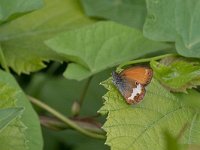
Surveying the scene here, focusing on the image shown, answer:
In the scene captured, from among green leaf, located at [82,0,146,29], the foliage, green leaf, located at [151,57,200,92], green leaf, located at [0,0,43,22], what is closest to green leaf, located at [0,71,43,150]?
the foliage

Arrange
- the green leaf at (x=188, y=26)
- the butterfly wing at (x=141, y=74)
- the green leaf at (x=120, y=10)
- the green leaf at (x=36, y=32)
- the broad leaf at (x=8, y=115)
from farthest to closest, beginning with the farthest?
the green leaf at (x=120, y=10) → the green leaf at (x=36, y=32) → the green leaf at (x=188, y=26) → the butterfly wing at (x=141, y=74) → the broad leaf at (x=8, y=115)

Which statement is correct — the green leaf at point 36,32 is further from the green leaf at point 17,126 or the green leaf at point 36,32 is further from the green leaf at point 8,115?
the green leaf at point 8,115

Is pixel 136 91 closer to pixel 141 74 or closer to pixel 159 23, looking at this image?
pixel 141 74

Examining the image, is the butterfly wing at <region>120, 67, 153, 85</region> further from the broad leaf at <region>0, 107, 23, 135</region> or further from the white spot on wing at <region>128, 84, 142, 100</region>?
the broad leaf at <region>0, 107, 23, 135</region>

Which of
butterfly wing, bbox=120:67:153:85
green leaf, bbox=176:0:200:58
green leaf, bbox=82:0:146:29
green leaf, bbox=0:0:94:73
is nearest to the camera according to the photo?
butterfly wing, bbox=120:67:153:85

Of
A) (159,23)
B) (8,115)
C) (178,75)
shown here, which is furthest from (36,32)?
(8,115)

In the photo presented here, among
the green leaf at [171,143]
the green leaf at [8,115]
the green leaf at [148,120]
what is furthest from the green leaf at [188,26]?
the green leaf at [171,143]

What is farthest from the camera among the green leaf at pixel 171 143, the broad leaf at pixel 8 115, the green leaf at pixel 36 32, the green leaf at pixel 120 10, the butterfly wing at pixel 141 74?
the green leaf at pixel 120 10

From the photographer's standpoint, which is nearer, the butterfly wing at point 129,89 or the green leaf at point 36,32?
the butterfly wing at point 129,89
